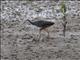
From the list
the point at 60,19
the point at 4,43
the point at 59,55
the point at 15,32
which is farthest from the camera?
the point at 60,19

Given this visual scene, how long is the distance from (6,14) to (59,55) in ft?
10.8

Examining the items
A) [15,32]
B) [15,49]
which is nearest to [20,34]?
[15,32]

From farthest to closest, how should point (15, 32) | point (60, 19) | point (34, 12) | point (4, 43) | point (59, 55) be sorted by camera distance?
point (34, 12) < point (60, 19) < point (15, 32) < point (4, 43) < point (59, 55)

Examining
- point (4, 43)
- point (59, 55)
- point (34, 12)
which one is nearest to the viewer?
point (59, 55)

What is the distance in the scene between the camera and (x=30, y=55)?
7652mm

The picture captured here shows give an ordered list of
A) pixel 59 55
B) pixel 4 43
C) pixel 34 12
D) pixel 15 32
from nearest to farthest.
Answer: pixel 59 55, pixel 4 43, pixel 15 32, pixel 34 12

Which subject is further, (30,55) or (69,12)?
(69,12)

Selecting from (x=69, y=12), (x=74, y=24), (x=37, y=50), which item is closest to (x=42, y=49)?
(x=37, y=50)

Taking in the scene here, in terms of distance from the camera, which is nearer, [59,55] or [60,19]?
[59,55]

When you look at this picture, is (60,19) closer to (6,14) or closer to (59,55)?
(6,14)

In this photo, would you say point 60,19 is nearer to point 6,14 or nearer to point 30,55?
point 6,14

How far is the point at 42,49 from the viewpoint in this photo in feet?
26.3

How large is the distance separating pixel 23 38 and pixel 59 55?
53.0 inches

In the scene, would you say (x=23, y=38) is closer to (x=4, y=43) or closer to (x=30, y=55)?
(x=4, y=43)
